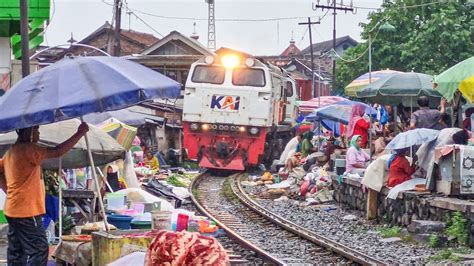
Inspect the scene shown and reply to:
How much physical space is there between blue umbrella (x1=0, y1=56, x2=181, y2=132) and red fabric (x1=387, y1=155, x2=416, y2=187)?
821 centimetres

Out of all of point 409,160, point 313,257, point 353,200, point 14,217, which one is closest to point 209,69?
point 353,200

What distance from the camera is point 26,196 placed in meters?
7.95

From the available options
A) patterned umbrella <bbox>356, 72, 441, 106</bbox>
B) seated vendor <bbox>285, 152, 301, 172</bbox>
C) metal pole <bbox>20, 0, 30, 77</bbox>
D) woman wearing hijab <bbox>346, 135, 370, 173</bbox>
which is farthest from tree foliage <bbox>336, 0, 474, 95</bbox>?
metal pole <bbox>20, 0, 30, 77</bbox>

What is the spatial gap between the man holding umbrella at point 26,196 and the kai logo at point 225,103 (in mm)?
17412

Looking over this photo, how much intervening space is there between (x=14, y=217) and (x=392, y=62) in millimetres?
32534

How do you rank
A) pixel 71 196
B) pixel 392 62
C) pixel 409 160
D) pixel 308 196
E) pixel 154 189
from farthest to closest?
pixel 392 62 < pixel 308 196 < pixel 154 189 < pixel 409 160 < pixel 71 196

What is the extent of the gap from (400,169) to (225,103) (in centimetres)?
1078

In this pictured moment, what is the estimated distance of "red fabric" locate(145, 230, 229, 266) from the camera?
4.43m

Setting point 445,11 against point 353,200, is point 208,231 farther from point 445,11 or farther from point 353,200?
point 445,11

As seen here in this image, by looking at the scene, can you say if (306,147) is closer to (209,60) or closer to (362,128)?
(209,60)

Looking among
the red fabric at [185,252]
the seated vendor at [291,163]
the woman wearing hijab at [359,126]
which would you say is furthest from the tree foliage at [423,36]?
the red fabric at [185,252]

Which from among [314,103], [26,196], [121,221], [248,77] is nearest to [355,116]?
[248,77]

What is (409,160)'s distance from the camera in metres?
15.6

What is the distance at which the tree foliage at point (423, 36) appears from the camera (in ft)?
118
